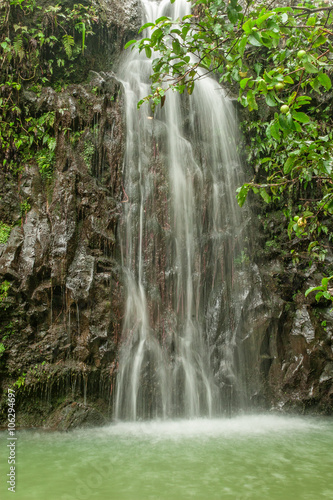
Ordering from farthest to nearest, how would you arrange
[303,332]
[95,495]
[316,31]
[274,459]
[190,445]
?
1. [303,332]
2. [190,445]
3. [274,459]
4. [95,495]
5. [316,31]

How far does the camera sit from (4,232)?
6016 millimetres

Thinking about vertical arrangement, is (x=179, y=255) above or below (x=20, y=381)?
above

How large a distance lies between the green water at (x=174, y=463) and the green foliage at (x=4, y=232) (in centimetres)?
276

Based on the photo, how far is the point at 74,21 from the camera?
797 cm

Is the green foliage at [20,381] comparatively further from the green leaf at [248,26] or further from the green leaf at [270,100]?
the green leaf at [248,26]

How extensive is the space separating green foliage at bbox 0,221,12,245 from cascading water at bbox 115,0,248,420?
1837 millimetres

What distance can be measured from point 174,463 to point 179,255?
12.1ft

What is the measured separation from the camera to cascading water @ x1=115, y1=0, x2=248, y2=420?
5.93 meters

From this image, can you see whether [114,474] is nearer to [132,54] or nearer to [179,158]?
[179,158]

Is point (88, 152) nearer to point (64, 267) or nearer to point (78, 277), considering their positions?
point (64, 267)


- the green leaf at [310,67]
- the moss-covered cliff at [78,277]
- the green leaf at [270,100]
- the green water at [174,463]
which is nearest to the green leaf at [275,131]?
the green leaf at [270,100]

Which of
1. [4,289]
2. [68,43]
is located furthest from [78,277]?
[68,43]

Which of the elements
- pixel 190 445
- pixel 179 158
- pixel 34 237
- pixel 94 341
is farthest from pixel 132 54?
pixel 190 445

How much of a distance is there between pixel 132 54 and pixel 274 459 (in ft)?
28.2
